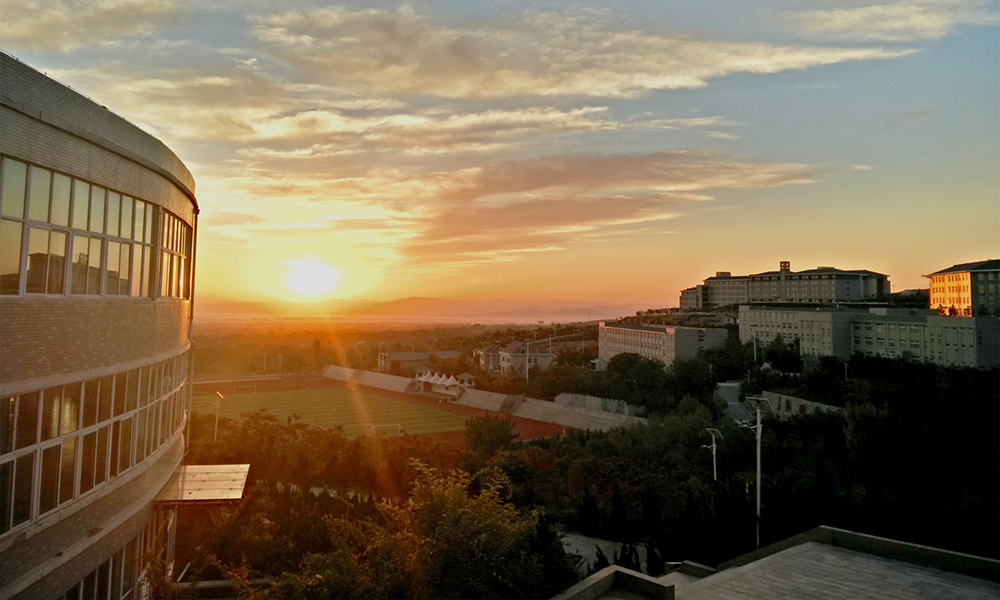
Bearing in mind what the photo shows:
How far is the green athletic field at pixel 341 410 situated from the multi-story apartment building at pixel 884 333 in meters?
38.3

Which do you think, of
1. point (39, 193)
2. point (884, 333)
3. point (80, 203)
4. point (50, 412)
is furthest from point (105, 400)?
point (884, 333)

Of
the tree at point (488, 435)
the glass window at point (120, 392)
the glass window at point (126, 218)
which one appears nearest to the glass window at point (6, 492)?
the glass window at point (120, 392)

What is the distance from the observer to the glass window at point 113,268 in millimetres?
10133

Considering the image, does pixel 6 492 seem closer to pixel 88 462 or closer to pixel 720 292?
pixel 88 462

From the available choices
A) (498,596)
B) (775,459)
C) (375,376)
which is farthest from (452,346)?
(498,596)

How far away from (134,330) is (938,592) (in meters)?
15.0

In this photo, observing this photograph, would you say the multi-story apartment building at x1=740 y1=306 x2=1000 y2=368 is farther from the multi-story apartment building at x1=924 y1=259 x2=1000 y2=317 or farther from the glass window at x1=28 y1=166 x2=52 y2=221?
the glass window at x1=28 y1=166 x2=52 y2=221

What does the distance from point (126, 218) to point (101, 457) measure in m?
4.15

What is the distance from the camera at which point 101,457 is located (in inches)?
396

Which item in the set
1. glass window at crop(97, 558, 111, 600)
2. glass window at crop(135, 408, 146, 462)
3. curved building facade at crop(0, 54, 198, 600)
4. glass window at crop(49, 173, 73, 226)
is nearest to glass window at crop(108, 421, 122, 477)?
curved building facade at crop(0, 54, 198, 600)

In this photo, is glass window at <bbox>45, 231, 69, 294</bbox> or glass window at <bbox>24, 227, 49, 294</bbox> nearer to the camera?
glass window at <bbox>24, 227, 49, 294</bbox>

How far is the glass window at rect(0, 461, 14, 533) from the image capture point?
765cm

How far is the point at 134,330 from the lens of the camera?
11.2 metres

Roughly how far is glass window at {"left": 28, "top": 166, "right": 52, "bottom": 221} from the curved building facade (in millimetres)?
24
